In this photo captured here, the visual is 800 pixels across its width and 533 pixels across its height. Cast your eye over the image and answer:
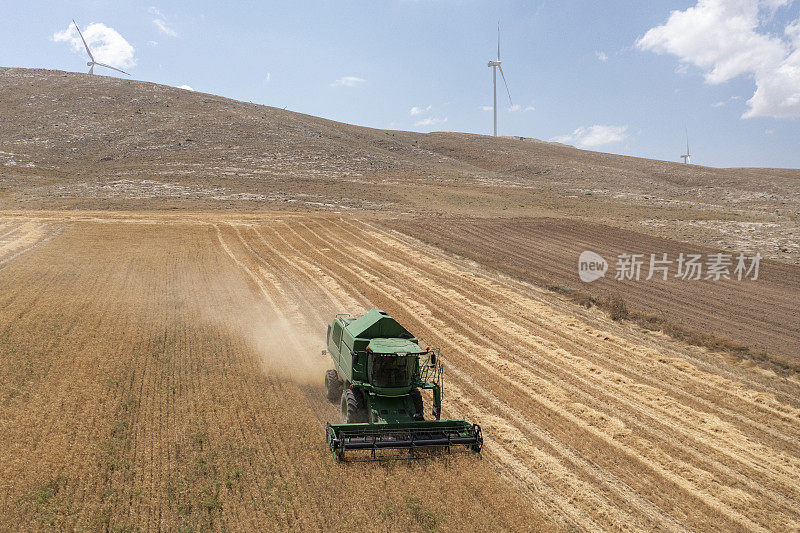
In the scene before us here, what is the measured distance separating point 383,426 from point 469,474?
6.79 ft

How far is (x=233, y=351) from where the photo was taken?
16266 mm

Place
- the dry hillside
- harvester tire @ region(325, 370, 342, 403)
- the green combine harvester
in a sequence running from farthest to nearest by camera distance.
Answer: harvester tire @ region(325, 370, 342, 403)
the green combine harvester
the dry hillside

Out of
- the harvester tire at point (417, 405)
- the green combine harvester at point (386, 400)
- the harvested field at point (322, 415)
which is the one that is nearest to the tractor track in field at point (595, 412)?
the harvested field at point (322, 415)

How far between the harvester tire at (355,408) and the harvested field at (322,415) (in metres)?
0.96

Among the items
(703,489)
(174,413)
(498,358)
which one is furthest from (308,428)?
(703,489)

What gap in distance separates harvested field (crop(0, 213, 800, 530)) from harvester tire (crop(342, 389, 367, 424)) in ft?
3.16

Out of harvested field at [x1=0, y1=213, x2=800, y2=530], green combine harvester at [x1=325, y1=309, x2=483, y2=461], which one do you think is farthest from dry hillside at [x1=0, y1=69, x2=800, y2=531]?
green combine harvester at [x1=325, y1=309, x2=483, y2=461]

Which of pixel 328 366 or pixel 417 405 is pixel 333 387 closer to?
pixel 328 366

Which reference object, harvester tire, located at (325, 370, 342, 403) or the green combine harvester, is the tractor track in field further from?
harvester tire, located at (325, 370, 342, 403)

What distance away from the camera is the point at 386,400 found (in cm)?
1150

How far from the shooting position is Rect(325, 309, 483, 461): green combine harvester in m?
10.6

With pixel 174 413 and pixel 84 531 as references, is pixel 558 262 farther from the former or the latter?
pixel 84 531

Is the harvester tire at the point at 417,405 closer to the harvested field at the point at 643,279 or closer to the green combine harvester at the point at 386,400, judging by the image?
the green combine harvester at the point at 386,400

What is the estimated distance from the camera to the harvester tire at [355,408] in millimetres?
11391
